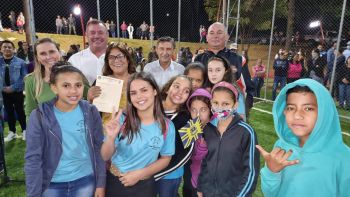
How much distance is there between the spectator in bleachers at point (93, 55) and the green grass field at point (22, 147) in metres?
1.93

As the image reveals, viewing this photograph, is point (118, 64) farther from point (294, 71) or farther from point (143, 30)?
point (143, 30)

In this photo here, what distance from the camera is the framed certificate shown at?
280 centimetres

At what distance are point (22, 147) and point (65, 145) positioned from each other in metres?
4.00

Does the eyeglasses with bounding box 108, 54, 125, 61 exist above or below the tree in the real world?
below

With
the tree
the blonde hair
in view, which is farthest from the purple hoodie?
the tree

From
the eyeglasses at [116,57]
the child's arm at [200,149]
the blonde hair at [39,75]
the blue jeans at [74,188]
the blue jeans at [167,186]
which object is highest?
the eyeglasses at [116,57]

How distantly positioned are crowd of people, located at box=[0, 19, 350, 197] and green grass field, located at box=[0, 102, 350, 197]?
180 centimetres

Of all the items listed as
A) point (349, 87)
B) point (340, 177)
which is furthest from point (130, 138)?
point (349, 87)

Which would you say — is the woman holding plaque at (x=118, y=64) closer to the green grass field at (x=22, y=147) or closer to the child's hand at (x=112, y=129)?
the child's hand at (x=112, y=129)

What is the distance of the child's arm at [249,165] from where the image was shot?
2.20 meters

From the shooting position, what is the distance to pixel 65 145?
2.17m

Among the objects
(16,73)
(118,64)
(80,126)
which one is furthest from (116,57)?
(16,73)

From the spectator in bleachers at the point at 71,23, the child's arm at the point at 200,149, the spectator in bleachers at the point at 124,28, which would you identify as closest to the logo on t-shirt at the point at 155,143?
the child's arm at the point at 200,149

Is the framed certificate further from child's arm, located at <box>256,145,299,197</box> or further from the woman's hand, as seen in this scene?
child's arm, located at <box>256,145,299,197</box>
